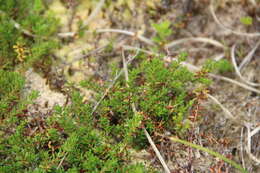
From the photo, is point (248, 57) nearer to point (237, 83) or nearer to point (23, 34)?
point (237, 83)

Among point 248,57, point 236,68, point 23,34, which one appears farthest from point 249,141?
point 23,34

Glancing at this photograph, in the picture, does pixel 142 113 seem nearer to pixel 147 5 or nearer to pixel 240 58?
pixel 240 58

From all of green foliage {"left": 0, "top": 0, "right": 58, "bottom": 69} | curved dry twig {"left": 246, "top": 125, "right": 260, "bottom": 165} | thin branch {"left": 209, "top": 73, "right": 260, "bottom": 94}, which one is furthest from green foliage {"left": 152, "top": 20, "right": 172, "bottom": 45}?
curved dry twig {"left": 246, "top": 125, "right": 260, "bottom": 165}

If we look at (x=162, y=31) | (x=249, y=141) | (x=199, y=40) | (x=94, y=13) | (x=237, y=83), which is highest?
(x=94, y=13)

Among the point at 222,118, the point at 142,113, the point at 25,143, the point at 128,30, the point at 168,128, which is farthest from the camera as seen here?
the point at 128,30

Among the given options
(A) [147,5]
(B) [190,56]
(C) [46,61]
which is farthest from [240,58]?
(C) [46,61]

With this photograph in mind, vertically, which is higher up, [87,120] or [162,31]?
[162,31]

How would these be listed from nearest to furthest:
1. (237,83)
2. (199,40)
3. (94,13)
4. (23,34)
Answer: (237,83), (23,34), (199,40), (94,13)

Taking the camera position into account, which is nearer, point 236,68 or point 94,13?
point 236,68
